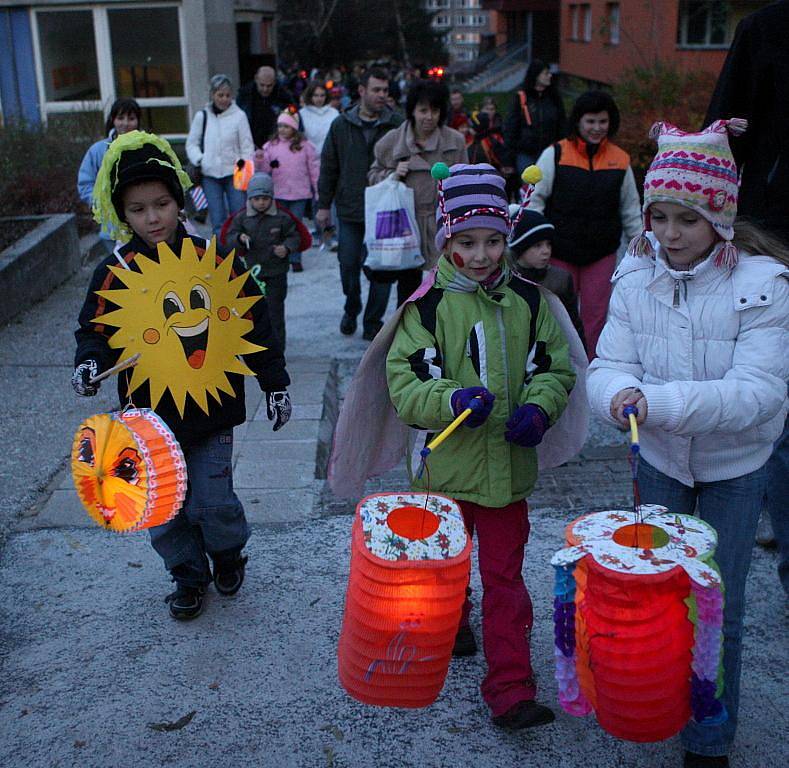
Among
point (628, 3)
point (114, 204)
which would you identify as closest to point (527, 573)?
point (114, 204)

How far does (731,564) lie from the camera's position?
114 inches

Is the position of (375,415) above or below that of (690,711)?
above

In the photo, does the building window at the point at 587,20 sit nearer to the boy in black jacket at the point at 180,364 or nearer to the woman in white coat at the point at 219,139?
the woman in white coat at the point at 219,139

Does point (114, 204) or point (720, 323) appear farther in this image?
point (114, 204)

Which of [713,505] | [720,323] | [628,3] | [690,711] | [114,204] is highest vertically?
[628,3]

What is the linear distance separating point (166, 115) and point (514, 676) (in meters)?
16.4

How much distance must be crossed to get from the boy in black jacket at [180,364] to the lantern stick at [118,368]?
51 mm

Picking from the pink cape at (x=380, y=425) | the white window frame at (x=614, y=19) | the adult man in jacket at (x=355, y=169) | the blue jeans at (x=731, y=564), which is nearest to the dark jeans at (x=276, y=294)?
the adult man in jacket at (x=355, y=169)

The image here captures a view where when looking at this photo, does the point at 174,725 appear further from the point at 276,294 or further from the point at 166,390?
the point at 276,294

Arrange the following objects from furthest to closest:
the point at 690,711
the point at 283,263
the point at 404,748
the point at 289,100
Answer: the point at 289,100, the point at 283,263, the point at 404,748, the point at 690,711

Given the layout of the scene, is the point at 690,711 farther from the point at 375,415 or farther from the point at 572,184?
the point at 572,184

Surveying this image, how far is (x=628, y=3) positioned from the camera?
94.6 ft

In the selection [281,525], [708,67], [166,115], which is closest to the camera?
[281,525]

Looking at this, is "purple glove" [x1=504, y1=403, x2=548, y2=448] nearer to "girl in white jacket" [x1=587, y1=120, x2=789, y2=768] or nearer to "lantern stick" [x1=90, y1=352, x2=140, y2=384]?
"girl in white jacket" [x1=587, y1=120, x2=789, y2=768]
